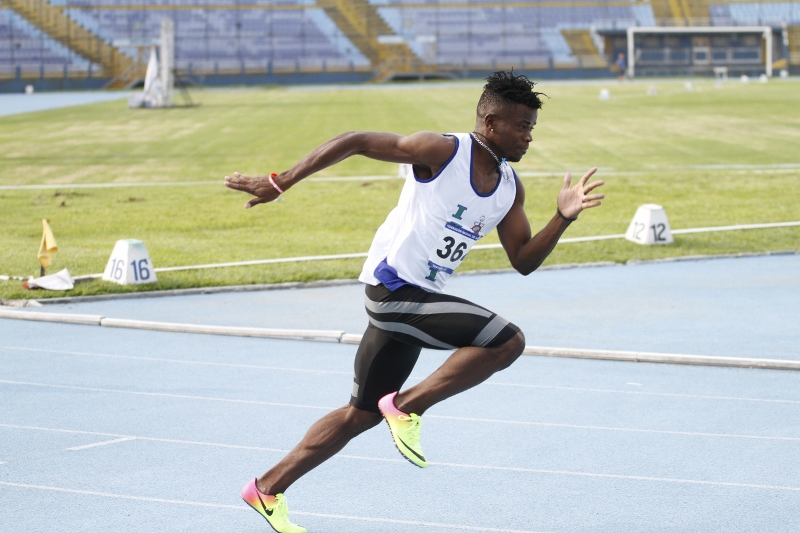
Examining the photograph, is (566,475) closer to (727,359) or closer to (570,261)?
(727,359)

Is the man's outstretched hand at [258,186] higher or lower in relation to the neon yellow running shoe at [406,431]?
higher

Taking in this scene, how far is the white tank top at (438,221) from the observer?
3.98m

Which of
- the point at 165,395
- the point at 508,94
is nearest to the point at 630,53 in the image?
the point at 165,395

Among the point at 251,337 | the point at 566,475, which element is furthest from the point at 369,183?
the point at 566,475

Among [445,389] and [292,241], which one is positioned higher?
[445,389]

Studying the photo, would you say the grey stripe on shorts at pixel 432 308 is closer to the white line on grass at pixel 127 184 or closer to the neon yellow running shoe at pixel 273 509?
the neon yellow running shoe at pixel 273 509

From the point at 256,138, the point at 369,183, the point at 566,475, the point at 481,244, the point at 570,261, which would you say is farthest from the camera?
the point at 256,138

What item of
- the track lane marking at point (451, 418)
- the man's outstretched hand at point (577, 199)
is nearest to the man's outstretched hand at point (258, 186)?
the man's outstretched hand at point (577, 199)

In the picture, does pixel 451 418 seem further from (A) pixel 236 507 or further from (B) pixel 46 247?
(B) pixel 46 247

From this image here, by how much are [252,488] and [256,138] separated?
22.0m

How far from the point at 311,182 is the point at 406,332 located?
14.7 metres

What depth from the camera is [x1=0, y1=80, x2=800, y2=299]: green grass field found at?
40.5 ft

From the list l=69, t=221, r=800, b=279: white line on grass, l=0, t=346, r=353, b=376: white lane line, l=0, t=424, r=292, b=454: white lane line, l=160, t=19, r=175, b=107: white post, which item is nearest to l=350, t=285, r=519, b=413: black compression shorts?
l=0, t=424, r=292, b=454: white lane line

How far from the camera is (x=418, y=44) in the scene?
66.4 metres
